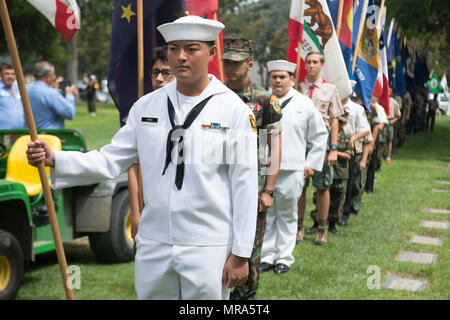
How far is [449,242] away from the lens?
25.0 feet

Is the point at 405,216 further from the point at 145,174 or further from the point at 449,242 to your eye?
the point at 145,174

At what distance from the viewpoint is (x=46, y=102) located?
6977 millimetres

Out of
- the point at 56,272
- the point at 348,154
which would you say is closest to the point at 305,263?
the point at 348,154

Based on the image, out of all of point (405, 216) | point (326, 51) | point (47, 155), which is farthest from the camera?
point (405, 216)

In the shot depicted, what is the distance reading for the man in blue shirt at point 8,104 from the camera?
25.0 ft

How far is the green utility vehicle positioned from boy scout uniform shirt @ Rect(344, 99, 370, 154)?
341 centimetres

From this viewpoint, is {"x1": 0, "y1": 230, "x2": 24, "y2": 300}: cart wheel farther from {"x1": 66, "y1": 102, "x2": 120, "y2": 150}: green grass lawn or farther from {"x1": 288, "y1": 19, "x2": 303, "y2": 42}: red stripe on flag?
{"x1": 66, "y1": 102, "x2": 120, "y2": 150}: green grass lawn

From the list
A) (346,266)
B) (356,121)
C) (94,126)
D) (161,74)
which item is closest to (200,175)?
(161,74)

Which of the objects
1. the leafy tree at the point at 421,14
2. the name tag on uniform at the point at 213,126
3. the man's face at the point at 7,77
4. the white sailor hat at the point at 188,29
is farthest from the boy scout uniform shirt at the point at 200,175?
the leafy tree at the point at 421,14

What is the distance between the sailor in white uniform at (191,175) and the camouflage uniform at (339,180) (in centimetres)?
530

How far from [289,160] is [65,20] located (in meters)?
3.28

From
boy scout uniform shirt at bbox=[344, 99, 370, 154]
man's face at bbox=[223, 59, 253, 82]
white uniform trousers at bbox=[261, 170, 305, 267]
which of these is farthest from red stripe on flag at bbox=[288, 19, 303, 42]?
man's face at bbox=[223, 59, 253, 82]

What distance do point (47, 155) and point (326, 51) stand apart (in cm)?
526

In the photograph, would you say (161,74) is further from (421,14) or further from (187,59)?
(421,14)
